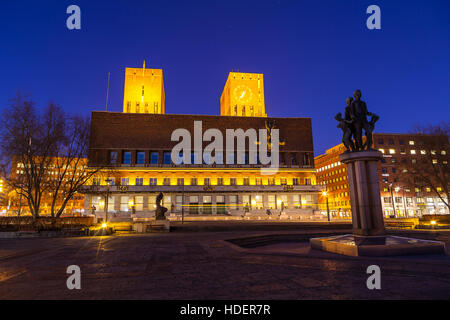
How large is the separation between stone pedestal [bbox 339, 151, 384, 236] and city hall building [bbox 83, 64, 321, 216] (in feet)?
138

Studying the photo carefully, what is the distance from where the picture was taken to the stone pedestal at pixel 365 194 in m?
9.91

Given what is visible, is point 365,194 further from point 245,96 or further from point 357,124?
point 245,96

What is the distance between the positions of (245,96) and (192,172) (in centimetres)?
4508

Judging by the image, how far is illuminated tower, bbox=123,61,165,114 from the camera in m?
87.6

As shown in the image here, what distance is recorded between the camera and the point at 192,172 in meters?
62.6

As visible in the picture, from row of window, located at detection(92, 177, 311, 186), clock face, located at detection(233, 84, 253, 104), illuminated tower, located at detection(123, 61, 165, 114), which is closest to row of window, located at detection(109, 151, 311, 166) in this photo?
row of window, located at detection(92, 177, 311, 186)

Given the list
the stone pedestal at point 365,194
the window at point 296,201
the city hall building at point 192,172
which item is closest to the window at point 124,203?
the city hall building at point 192,172

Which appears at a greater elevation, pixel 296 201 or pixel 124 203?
pixel 124 203

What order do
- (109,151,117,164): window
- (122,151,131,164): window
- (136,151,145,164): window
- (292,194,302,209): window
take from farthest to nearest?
(136,151,145,164): window < (122,151,131,164): window < (109,151,117,164): window < (292,194,302,209): window

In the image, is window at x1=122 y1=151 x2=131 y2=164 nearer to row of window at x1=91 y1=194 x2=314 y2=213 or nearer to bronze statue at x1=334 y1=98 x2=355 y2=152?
row of window at x1=91 y1=194 x2=314 y2=213

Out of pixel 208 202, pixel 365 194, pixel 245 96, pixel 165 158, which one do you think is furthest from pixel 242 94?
pixel 365 194
